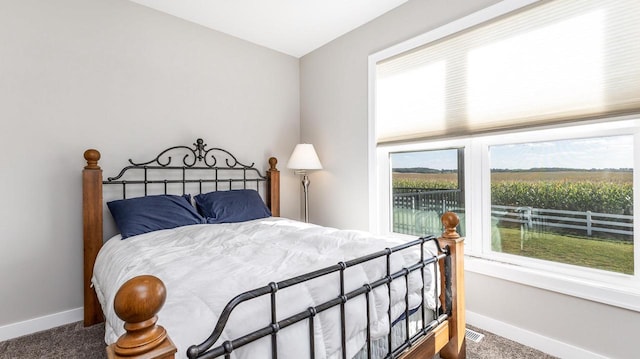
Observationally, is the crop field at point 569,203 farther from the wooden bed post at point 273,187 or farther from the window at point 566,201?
the wooden bed post at point 273,187

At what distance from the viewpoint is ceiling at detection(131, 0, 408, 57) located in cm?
254

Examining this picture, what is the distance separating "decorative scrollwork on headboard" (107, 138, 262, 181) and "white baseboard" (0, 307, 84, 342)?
1.04 m

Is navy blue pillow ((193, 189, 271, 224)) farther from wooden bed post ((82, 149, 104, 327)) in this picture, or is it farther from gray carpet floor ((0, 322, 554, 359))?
gray carpet floor ((0, 322, 554, 359))

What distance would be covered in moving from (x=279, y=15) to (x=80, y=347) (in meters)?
2.94

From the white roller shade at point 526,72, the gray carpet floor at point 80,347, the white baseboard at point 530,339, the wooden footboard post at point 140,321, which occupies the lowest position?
the gray carpet floor at point 80,347

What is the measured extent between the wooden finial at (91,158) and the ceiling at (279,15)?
1345 millimetres

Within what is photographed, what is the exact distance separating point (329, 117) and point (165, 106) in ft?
5.22

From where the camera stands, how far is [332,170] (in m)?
3.24

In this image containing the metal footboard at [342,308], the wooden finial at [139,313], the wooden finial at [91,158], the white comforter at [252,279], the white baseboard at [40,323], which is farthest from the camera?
the wooden finial at [91,158]

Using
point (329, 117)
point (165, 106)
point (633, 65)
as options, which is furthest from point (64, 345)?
point (633, 65)

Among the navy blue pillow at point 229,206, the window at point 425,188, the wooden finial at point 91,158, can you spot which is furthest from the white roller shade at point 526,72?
the wooden finial at point 91,158

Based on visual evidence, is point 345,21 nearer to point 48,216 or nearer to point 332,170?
point 332,170

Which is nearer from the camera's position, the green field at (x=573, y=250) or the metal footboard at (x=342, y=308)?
the metal footboard at (x=342, y=308)

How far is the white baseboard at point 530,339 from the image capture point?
171 cm
